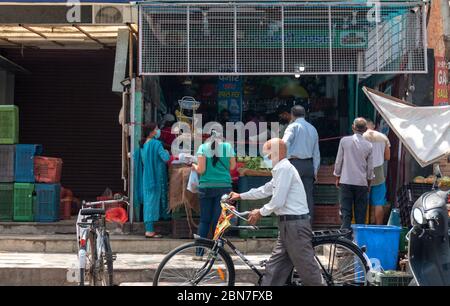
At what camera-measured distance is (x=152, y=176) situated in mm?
9820

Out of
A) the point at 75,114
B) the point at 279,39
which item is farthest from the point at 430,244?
the point at 75,114

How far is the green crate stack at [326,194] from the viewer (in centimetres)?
1009

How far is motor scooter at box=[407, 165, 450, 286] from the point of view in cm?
609

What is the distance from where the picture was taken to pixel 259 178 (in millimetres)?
9844

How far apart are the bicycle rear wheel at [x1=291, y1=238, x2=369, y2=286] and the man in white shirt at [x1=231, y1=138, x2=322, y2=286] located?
347 millimetres

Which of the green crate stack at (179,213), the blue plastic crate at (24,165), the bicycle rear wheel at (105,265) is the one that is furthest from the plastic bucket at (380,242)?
the blue plastic crate at (24,165)

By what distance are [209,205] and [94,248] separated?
2136 mm

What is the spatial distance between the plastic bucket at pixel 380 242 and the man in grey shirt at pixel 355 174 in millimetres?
824

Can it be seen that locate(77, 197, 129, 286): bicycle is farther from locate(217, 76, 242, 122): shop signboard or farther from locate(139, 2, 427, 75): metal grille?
locate(217, 76, 242, 122): shop signboard

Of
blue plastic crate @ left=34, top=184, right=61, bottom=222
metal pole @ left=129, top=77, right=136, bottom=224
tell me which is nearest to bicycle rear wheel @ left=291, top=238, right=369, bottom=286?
metal pole @ left=129, top=77, right=136, bottom=224

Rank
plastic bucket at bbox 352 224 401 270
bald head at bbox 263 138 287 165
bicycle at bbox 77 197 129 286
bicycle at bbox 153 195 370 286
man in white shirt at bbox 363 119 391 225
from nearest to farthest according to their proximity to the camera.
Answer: bald head at bbox 263 138 287 165 → bicycle at bbox 153 195 370 286 → bicycle at bbox 77 197 129 286 → plastic bucket at bbox 352 224 401 270 → man in white shirt at bbox 363 119 391 225

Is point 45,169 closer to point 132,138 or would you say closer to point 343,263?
point 132,138
